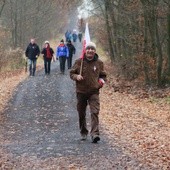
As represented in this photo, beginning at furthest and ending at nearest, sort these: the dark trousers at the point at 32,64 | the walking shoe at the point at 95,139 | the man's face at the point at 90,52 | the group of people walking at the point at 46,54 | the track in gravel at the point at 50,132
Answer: the dark trousers at the point at 32,64 < the group of people walking at the point at 46,54 < the walking shoe at the point at 95,139 < the man's face at the point at 90,52 < the track in gravel at the point at 50,132

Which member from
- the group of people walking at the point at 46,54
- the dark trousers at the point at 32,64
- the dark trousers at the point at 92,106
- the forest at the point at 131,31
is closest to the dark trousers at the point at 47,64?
the group of people walking at the point at 46,54

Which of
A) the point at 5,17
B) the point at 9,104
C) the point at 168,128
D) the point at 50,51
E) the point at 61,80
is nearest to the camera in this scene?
the point at 168,128

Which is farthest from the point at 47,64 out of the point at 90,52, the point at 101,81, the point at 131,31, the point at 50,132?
the point at 90,52

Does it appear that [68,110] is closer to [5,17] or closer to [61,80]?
[61,80]

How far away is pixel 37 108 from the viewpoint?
1650 centimetres

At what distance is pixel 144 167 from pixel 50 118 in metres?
6.67

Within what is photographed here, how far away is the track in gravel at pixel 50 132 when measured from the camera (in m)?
8.89

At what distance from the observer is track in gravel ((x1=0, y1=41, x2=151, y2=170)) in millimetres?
8891

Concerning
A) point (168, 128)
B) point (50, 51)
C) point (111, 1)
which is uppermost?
point (111, 1)

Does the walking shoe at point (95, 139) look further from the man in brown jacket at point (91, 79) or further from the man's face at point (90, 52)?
the man's face at point (90, 52)

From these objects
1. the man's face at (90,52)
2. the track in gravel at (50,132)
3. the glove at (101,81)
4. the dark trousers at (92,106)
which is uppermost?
the man's face at (90,52)

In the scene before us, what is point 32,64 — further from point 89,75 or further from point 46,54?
point 89,75

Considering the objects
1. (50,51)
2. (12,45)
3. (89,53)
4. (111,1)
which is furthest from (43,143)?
(12,45)

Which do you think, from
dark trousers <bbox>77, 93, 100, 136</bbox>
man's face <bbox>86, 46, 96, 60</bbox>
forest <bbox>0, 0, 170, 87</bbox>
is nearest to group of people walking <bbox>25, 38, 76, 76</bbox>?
forest <bbox>0, 0, 170, 87</bbox>
